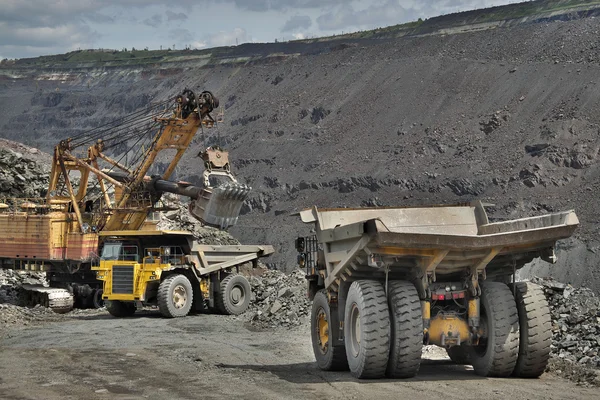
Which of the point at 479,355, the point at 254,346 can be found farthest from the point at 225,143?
the point at 479,355

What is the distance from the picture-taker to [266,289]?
28406 millimetres

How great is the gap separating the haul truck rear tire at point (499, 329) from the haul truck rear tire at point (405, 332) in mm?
994

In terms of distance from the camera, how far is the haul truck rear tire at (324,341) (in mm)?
13172

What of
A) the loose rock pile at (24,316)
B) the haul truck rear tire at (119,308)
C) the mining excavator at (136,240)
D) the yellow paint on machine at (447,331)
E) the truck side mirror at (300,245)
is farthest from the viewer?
the haul truck rear tire at (119,308)

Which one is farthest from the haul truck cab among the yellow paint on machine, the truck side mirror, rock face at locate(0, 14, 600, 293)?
rock face at locate(0, 14, 600, 293)

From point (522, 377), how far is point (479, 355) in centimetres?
63

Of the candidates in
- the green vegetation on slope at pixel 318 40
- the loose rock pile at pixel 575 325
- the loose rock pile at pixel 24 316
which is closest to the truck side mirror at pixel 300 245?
the loose rock pile at pixel 575 325

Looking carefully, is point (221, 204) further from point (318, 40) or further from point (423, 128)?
point (318, 40)

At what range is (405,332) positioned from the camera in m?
11.4

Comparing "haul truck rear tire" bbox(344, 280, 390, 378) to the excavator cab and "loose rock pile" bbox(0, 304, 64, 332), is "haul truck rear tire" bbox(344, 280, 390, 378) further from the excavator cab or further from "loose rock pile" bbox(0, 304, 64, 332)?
the excavator cab

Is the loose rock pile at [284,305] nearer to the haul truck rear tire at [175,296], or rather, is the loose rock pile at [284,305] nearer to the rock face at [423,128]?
the haul truck rear tire at [175,296]

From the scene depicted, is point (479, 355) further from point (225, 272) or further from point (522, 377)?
point (225, 272)

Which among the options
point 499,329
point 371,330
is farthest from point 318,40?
point 371,330

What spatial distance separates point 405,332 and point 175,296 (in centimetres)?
1479
